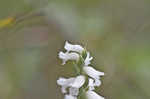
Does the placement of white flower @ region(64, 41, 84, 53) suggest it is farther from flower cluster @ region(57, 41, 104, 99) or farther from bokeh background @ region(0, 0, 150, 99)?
bokeh background @ region(0, 0, 150, 99)

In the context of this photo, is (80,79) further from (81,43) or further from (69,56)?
(81,43)

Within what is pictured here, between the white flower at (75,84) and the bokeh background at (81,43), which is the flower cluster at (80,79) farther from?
the bokeh background at (81,43)

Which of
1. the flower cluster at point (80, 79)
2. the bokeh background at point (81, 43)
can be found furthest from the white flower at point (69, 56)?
the bokeh background at point (81, 43)

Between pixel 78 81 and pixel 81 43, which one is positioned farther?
pixel 81 43

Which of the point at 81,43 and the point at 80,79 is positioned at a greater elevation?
the point at 81,43

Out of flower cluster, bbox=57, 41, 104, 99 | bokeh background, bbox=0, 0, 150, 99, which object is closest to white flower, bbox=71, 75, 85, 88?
flower cluster, bbox=57, 41, 104, 99

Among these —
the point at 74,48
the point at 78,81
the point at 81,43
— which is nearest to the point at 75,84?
the point at 78,81

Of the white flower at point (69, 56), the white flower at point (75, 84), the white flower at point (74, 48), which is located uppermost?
the white flower at point (74, 48)
